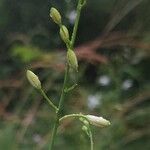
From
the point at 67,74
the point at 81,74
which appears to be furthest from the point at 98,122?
the point at 81,74

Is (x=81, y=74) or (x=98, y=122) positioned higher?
(x=98, y=122)

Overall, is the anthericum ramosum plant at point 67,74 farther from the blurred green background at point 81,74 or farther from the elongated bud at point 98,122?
the blurred green background at point 81,74

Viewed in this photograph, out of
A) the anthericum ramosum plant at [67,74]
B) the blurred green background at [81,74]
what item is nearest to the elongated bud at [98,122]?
the anthericum ramosum plant at [67,74]

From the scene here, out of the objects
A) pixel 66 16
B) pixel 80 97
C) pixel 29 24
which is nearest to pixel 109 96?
pixel 80 97

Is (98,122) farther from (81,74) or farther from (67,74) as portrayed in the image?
(81,74)

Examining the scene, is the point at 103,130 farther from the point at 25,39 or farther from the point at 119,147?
the point at 25,39

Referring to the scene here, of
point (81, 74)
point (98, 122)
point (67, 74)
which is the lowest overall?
point (81, 74)

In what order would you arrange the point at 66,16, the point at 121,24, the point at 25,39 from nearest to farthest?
1. the point at 66,16
2. the point at 25,39
3. the point at 121,24

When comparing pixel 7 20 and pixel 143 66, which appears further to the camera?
pixel 7 20

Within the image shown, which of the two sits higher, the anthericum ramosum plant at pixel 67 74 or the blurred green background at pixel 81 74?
the anthericum ramosum plant at pixel 67 74
